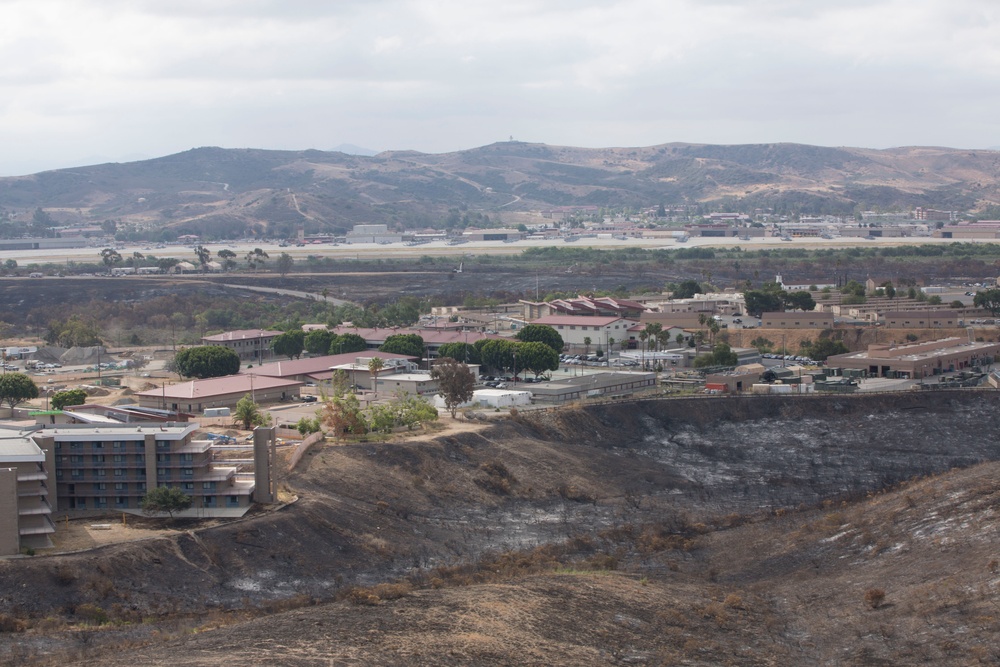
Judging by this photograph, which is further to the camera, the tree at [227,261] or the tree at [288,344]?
the tree at [227,261]

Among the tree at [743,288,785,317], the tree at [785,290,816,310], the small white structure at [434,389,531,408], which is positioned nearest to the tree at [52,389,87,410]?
the small white structure at [434,389,531,408]

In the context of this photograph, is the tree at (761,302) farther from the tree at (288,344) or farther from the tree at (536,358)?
the tree at (288,344)

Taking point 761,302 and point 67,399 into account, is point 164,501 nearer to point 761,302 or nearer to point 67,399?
point 67,399

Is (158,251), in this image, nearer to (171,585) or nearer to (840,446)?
(840,446)

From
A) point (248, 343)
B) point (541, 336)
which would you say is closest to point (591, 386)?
point (541, 336)

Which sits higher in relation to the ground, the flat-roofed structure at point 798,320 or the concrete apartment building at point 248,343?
the flat-roofed structure at point 798,320

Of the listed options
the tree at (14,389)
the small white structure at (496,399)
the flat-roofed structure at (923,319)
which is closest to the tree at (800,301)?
the flat-roofed structure at (923,319)
